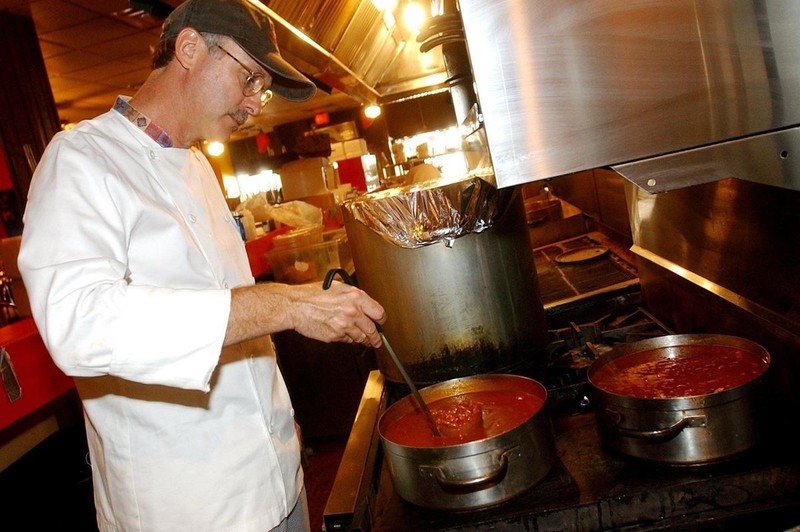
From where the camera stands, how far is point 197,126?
1.64 meters

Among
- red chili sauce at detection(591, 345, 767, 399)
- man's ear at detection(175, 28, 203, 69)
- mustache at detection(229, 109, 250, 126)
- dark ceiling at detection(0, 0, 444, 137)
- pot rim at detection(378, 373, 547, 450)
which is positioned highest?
dark ceiling at detection(0, 0, 444, 137)

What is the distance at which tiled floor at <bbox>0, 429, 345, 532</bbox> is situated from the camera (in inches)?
100

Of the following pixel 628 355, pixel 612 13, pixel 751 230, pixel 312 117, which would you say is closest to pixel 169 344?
pixel 612 13

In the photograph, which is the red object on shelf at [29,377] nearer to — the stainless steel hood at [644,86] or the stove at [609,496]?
the stove at [609,496]

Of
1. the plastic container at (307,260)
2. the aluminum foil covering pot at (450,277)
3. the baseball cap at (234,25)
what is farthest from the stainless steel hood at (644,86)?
the plastic container at (307,260)

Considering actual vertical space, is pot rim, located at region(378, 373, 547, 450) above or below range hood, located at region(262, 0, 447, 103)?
below

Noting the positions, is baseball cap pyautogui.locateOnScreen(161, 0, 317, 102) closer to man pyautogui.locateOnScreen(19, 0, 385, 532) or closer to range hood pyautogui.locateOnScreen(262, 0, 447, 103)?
man pyautogui.locateOnScreen(19, 0, 385, 532)

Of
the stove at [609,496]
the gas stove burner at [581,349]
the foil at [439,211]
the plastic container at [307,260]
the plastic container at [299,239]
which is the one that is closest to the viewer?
the stove at [609,496]

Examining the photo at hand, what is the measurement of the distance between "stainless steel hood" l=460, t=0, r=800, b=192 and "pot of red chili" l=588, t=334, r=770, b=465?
53cm

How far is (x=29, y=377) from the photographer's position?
2.70 m

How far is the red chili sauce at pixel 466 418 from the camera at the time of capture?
65.5 inches

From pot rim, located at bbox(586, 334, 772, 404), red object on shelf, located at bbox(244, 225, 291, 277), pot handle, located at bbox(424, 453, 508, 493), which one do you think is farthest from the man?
red object on shelf, located at bbox(244, 225, 291, 277)

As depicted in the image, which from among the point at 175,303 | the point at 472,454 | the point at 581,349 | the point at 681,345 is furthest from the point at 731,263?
the point at 175,303

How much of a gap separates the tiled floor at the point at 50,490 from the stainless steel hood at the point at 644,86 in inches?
84.8
